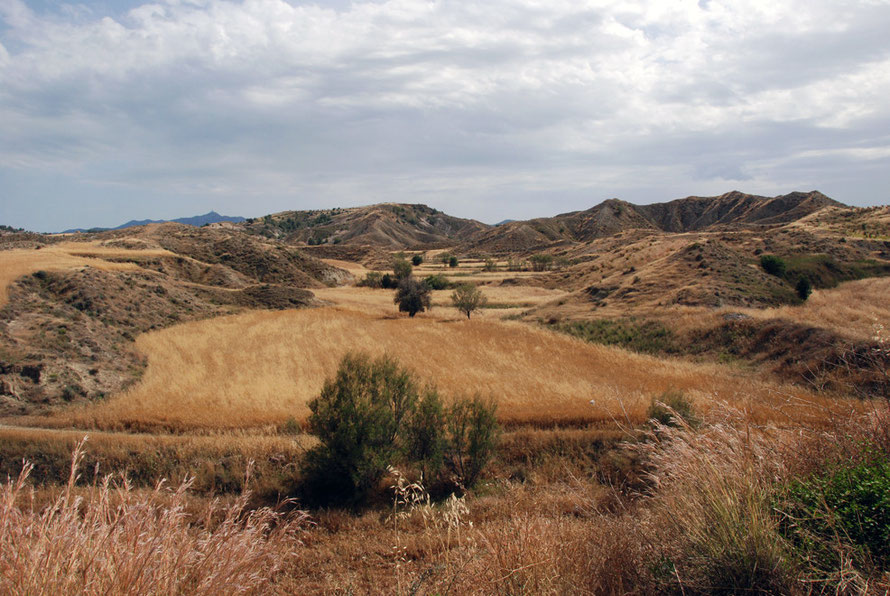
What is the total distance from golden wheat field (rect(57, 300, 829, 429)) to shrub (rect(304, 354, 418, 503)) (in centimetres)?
366

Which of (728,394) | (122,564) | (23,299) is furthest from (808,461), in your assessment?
(23,299)

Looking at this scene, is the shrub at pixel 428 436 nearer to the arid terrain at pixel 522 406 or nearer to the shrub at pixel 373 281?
the arid terrain at pixel 522 406

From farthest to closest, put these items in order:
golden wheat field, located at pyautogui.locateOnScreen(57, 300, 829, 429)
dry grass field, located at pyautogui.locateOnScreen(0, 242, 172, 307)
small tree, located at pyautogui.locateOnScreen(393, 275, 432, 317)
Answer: small tree, located at pyautogui.locateOnScreen(393, 275, 432, 317) → dry grass field, located at pyautogui.locateOnScreen(0, 242, 172, 307) → golden wheat field, located at pyautogui.locateOnScreen(57, 300, 829, 429)

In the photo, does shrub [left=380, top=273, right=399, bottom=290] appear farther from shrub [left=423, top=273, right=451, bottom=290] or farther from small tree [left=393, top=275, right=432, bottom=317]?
small tree [left=393, top=275, right=432, bottom=317]

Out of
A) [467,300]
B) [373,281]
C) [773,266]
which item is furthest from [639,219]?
[467,300]

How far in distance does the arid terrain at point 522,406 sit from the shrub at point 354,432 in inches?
→ 23.3

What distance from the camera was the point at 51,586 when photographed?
3.39 m

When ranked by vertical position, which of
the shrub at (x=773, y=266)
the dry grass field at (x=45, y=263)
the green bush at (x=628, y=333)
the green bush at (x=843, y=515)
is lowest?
the green bush at (x=628, y=333)

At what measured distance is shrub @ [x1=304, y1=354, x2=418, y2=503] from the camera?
1204cm

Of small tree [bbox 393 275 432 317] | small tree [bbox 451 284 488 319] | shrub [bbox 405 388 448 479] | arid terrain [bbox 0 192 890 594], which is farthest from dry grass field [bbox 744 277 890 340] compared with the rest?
small tree [bbox 393 275 432 317]

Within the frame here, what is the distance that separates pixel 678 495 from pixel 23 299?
33212mm

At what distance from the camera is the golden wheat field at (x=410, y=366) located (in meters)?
15.7

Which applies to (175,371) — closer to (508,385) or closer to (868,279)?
(508,385)

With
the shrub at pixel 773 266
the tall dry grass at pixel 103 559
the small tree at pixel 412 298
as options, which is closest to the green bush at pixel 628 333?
the small tree at pixel 412 298
